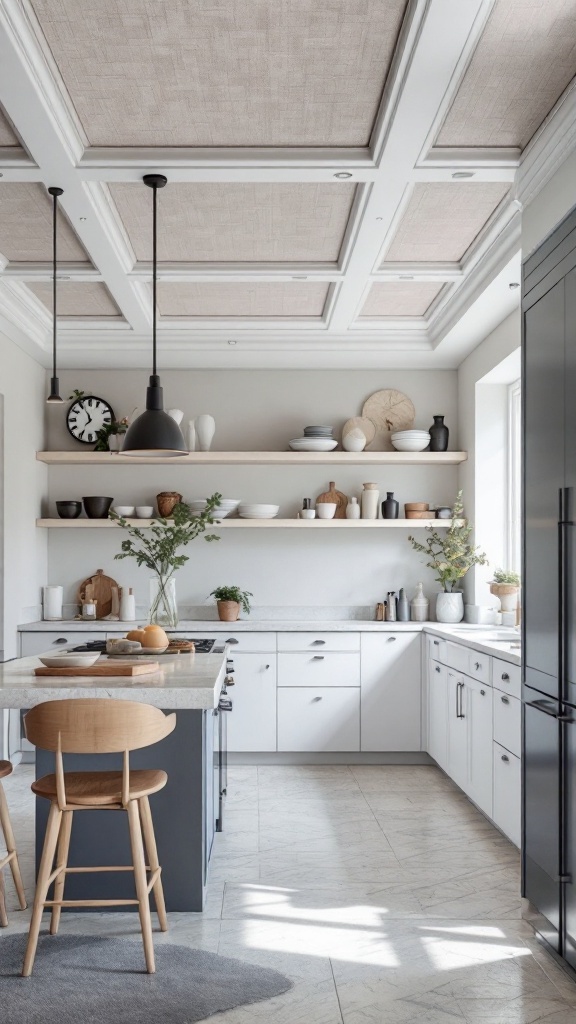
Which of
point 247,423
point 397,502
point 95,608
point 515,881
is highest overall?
point 247,423

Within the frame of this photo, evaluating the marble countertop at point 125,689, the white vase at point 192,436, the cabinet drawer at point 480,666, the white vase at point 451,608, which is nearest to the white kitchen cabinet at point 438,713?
the white vase at point 451,608

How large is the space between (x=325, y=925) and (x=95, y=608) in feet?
11.3

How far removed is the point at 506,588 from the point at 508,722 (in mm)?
1582

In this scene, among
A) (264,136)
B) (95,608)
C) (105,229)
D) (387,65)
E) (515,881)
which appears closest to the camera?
(387,65)

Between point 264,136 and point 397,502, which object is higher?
point 264,136

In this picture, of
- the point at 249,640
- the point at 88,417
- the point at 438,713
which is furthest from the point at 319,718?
the point at 88,417

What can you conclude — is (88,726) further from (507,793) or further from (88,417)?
(88,417)

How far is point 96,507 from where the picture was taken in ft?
20.4

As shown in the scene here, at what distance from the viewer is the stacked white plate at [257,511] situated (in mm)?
6141

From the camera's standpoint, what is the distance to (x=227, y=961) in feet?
A: 9.50

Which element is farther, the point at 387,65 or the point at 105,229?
the point at 105,229

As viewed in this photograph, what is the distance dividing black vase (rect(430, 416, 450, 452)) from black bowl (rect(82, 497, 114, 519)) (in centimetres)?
228

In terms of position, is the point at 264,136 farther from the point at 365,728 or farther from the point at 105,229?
the point at 365,728

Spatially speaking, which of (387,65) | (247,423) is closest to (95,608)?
(247,423)
